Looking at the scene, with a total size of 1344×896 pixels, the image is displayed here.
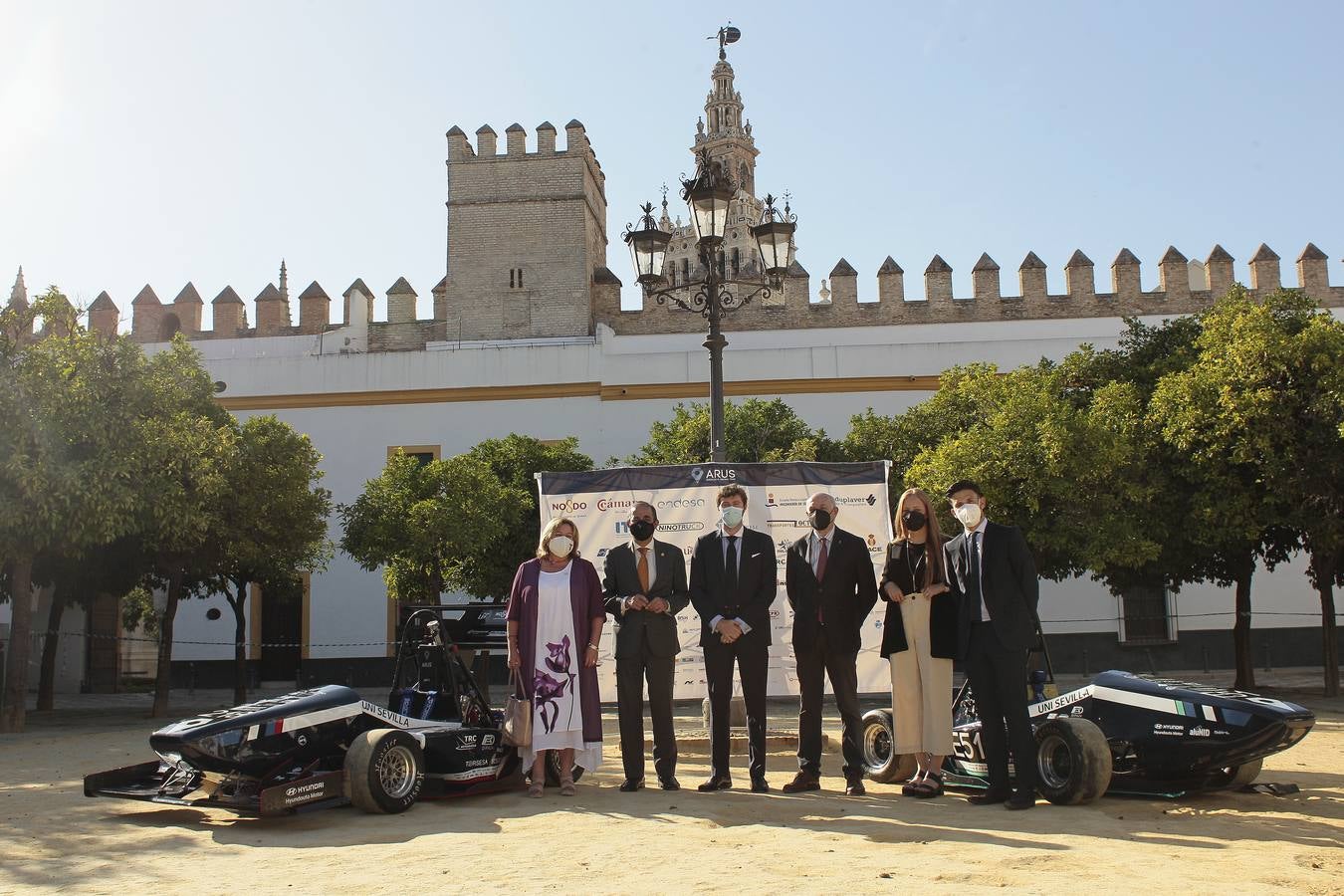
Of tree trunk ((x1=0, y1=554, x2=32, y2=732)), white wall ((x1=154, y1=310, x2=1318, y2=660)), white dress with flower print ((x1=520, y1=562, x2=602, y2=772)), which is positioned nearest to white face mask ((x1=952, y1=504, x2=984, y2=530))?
white dress with flower print ((x1=520, y1=562, x2=602, y2=772))

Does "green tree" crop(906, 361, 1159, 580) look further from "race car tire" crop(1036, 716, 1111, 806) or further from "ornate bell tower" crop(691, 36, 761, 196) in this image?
"ornate bell tower" crop(691, 36, 761, 196)

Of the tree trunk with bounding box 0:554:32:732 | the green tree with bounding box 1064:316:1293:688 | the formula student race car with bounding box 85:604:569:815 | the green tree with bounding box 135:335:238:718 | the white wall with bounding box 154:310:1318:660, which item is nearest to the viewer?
the formula student race car with bounding box 85:604:569:815

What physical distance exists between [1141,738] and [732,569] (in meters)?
2.36

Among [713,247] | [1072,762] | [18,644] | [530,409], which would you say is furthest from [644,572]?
[530,409]

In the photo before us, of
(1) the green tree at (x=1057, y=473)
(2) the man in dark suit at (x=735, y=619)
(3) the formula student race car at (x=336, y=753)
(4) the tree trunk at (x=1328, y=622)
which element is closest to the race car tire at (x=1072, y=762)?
(2) the man in dark suit at (x=735, y=619)

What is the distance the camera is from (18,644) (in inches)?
520

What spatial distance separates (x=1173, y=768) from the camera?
20.2 feet

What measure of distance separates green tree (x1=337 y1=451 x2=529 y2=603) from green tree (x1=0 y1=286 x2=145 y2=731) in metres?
4.93

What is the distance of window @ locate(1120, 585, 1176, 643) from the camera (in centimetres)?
2430

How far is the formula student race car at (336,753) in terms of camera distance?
614 centimetres

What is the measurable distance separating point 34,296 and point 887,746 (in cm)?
1088

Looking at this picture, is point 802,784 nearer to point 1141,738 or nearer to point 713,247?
point 1141,738

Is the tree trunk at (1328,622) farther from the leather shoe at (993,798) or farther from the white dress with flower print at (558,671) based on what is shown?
the white dress with flower print at (558,671)

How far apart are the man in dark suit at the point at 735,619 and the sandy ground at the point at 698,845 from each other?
13.9 inches
